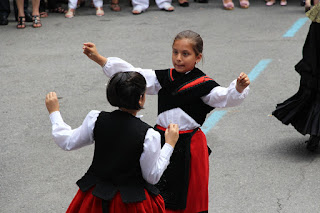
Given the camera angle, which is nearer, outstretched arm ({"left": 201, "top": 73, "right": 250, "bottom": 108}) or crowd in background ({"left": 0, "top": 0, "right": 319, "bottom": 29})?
outstretched arm ({"left": 201, "top": 73, "right": 250, "bottom": 108})

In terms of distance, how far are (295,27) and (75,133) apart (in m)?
7.30

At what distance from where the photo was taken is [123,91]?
10.2ft

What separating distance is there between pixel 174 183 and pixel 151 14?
24.1 feet

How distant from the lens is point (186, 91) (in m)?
3.79

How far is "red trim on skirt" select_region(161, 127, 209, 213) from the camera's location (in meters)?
3.87

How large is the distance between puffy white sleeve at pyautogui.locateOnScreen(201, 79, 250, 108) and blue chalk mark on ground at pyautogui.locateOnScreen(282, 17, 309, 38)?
5.89 metres

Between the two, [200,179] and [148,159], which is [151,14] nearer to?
[200,179]

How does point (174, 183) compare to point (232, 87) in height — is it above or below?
below

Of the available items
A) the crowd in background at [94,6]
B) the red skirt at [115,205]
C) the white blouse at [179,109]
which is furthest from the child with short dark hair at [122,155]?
the crowd in background at [94,6]

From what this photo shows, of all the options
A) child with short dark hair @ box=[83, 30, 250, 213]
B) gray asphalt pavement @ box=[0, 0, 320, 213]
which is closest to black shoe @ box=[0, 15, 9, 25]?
gray asphalt pavement @ box=[0, 0, 320, 213]

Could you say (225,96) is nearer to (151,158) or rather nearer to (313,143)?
(151,158)

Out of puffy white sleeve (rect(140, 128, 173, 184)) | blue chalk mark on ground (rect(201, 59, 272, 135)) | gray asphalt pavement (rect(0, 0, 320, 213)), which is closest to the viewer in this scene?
puffy white sleeve (rect(140, 128, 173, 184))

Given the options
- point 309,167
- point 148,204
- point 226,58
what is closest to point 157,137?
point 148,204

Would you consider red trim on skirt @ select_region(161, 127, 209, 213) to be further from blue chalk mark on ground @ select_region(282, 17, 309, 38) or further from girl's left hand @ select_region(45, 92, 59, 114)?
blue chalk mark on ground @ select_region(282, 17, 309, 38)
